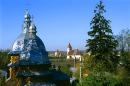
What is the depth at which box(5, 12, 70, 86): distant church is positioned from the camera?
43875mm

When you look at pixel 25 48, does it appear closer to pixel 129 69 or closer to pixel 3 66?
pixel 129 69

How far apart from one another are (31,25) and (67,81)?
7.07 metres

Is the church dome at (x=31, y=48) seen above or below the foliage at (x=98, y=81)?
above

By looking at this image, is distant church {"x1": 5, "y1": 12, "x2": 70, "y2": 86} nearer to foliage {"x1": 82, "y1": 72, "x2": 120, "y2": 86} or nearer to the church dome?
the church dome

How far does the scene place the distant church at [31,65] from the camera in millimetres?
43875

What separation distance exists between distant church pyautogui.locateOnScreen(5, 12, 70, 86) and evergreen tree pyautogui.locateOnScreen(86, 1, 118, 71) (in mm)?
5352

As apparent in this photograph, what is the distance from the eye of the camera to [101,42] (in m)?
50.8

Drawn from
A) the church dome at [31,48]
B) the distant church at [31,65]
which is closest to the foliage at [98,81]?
the distant church at [31,65]

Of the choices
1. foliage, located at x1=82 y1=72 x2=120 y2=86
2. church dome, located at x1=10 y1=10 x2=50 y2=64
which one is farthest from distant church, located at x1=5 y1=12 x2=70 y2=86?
foliage, located at x1=82 y1=72 x2=120 y2=86

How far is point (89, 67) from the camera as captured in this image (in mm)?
48500

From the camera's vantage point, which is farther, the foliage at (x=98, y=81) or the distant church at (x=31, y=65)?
the distant church at (x=31, y=65)

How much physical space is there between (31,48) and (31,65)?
2.33 m

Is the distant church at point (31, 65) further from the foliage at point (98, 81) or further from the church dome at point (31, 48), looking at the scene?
the foliage at point (98, 81)

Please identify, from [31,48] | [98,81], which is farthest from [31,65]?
[98,81]
